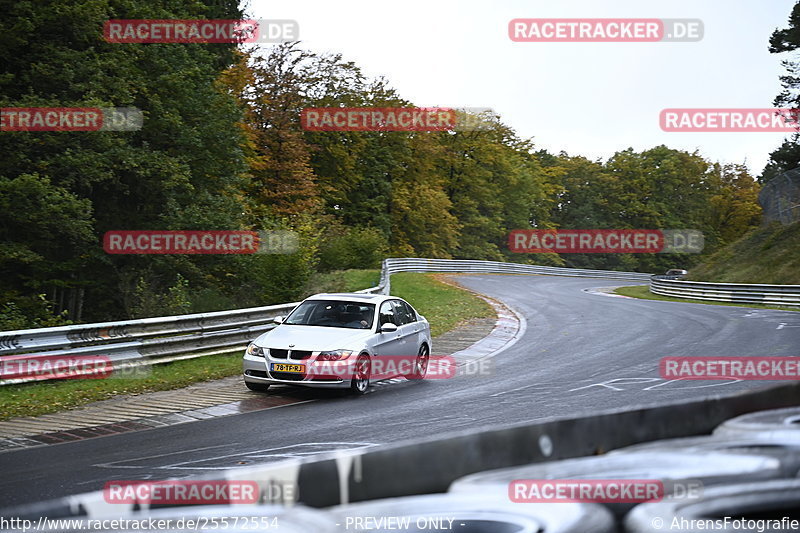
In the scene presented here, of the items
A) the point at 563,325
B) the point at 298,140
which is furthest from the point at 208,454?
the point at 298,140

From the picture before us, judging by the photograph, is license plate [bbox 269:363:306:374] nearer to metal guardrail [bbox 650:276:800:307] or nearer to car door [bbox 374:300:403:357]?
car door [bbox 374:300:403:357]

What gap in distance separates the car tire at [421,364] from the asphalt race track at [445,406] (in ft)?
1.72

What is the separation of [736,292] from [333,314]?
25.3 metres

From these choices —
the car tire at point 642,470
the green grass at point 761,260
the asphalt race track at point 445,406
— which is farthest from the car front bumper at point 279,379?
the green grass at point 761,260

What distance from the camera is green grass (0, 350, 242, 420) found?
421 inches

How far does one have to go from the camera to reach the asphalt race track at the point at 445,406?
7.48m

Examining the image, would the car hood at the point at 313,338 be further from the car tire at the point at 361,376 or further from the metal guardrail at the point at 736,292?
the metal guardrail at the point at 736,292

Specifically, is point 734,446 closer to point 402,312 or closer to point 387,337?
point 387,337

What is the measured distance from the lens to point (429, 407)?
35.9ft

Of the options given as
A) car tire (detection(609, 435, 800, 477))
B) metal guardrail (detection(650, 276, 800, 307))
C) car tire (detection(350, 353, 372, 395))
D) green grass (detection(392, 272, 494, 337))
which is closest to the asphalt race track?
car tire (detection(350, 353, 372, 395))

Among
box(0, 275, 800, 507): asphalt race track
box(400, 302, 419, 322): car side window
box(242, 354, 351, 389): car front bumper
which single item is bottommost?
box(0, 275, 800, 507): asphalt race track

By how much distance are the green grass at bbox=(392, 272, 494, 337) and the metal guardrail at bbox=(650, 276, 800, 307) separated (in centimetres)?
1091

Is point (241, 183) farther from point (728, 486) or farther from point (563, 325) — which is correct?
point (728, 486)

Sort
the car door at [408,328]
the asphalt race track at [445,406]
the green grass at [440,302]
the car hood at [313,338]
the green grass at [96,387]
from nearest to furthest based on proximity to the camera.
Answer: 1. the asphalt race track at [445,406]
2. the green grass at [96,387]
3. the car hood at [313,338]
4. the car door at [408,328]
5. the green grass at [440,302]
